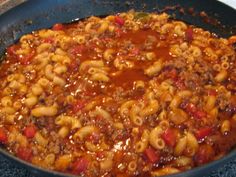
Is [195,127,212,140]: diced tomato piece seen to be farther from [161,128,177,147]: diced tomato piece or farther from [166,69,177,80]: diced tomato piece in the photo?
[166,69,177,80]: diced tomato piece

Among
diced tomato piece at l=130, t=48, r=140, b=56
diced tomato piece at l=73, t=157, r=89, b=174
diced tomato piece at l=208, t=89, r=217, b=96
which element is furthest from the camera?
diced tomato piece at l=130, t=48, r=140, b=56

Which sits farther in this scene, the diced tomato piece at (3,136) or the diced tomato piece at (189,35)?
the diced tomato piece at (189,35)

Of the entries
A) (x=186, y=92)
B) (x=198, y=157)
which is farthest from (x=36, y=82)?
(x=198, y=157)

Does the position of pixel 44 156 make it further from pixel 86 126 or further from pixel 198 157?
pixel 198 157

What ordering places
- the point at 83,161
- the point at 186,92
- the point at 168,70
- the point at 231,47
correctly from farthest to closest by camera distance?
the point at 231,47 < the point at 168,70 < the point at 186,92 < the point at 83,161

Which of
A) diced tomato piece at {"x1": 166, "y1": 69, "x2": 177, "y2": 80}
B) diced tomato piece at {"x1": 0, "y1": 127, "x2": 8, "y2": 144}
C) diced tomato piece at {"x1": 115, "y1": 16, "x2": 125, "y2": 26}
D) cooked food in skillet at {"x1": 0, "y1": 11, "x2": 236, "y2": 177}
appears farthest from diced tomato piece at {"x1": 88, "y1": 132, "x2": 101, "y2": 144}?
diced tomato piece at {"x1": 115, "y1": 16, "x2": 125, "y2": 26}

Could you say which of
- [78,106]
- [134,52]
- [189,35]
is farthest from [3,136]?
[189,35]

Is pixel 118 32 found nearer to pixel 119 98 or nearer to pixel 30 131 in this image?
pixel 119 98

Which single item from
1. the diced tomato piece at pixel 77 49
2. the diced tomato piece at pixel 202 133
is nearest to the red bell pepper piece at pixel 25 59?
the diced tomato piece at pixel 77 49

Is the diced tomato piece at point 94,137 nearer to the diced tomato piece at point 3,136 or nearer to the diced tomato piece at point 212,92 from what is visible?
the diced tomato piece at point 3,136
